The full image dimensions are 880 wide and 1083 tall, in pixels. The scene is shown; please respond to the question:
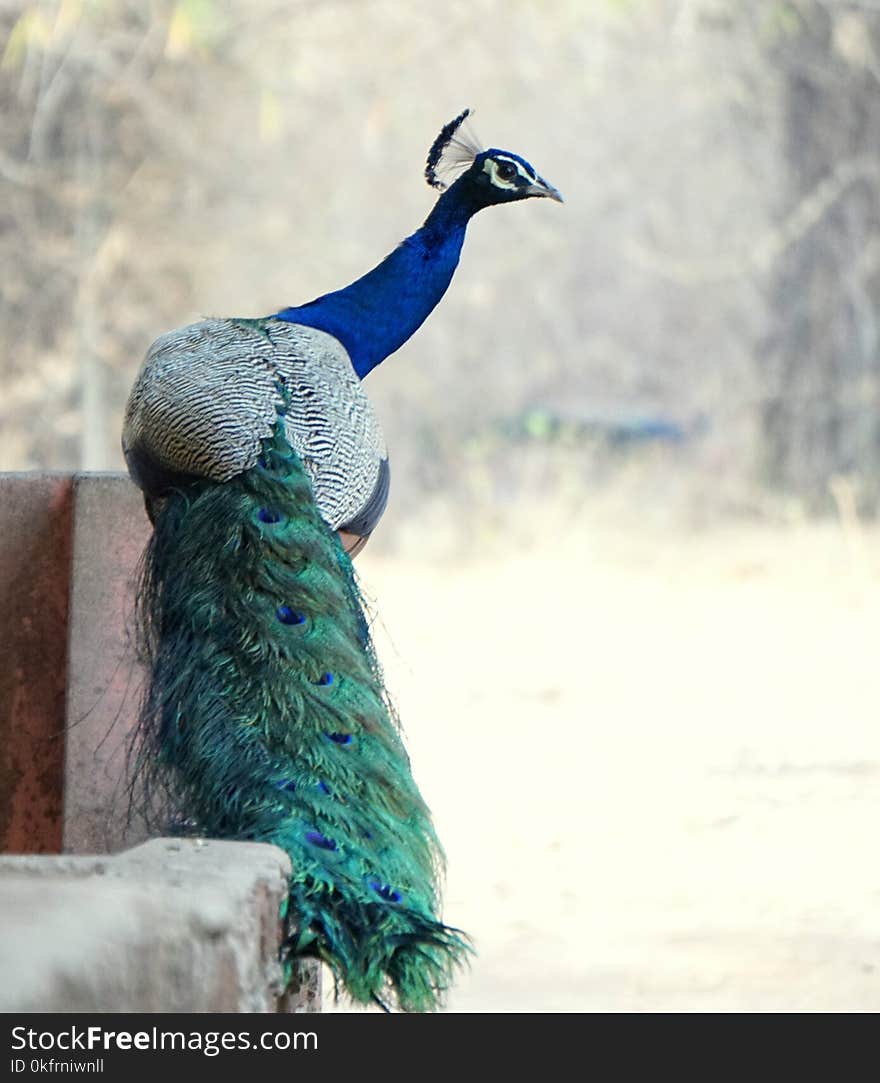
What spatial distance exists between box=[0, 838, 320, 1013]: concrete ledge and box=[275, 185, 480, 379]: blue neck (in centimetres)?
184

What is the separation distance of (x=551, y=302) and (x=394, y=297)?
6.22m

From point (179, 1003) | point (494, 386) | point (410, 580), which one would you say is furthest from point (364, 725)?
point (494, 386)

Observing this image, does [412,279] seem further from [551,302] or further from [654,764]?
[551,302]

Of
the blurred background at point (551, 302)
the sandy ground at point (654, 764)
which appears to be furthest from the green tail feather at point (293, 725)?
the blurred background at point (551, 302)

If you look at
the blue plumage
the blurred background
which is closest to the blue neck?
the blue plumage

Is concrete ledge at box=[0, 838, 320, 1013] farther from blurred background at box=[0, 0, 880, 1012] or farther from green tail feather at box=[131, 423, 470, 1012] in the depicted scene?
blurred background at box=[0, 0, 880, 1012]

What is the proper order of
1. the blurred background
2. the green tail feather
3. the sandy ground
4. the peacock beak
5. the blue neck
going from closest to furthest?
the green tail feather < the sandy ground < the blue neck < the peacock beak < the blurred background

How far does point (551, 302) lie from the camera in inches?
387

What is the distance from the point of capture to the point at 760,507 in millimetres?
8617

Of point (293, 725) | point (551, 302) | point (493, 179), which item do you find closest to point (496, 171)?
point (493, 179)

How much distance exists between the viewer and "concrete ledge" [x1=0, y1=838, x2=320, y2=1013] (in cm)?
147

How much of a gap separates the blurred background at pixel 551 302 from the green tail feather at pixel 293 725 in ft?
7.17

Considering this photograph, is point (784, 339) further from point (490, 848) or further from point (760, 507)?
point (490, 848)

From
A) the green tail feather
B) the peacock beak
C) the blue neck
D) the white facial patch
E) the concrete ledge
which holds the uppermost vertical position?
the white facial patch
